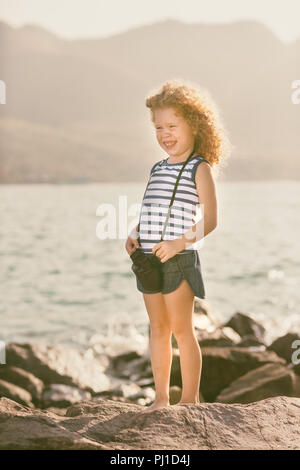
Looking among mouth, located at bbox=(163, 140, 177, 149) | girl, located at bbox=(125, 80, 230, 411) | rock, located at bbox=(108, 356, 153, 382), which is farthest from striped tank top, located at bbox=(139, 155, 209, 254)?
rock, located at bbox=(108, 356, 153, 382)

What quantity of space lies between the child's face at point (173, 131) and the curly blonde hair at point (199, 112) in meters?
0.03

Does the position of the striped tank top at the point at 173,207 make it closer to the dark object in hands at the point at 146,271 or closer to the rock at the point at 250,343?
the dark object in hands at the point at 146,271

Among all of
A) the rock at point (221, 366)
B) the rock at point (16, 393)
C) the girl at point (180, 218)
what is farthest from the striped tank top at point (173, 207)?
the rock at point (16, 393)

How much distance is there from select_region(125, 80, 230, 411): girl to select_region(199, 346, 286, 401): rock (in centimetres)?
274

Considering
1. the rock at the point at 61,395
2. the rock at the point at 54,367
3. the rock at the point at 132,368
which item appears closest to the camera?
the rock at the point at 61,395

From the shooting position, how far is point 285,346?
7676mm

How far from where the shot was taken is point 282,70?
124750 millimetres

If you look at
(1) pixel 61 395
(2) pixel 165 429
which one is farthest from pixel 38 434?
(1) pixel 61 395

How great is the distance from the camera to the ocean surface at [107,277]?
12.9m

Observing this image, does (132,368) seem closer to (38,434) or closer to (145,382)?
(145,382)

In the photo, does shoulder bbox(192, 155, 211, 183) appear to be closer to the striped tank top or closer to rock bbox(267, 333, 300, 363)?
the striped tank top

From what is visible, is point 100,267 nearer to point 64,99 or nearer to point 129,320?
point 129,320
